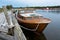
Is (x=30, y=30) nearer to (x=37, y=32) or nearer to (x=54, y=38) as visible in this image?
(x=37, y=32)

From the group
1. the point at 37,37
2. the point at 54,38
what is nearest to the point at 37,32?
the point at 37,37

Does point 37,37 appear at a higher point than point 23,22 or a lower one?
lower

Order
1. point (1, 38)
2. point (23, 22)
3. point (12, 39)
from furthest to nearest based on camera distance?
point (23, 22)
point (1, 38)
point (12, 39)

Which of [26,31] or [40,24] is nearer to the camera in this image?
[40,24]

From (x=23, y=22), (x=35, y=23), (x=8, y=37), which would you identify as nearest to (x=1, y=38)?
(x=8, y=37)

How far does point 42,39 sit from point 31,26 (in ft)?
5.38

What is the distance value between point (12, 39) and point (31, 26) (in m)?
10.0

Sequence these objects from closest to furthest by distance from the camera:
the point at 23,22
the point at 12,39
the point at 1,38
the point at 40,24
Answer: the point at 12,39
the point at 1,38
the point at 40,24
the point at 23,22

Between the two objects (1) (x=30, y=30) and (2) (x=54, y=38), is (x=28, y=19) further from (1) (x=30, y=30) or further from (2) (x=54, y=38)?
(2) (x=54, y=38)

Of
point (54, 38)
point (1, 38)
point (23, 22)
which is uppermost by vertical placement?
point (1, 38)

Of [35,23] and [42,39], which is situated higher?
[35,23]

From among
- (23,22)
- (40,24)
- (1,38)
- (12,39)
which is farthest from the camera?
(23,22)

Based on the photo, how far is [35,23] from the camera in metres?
17.2

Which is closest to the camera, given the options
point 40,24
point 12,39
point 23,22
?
point 12,39
